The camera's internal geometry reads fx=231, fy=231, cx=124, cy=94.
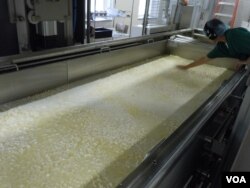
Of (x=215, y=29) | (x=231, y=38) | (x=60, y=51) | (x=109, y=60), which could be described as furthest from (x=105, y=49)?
(x=231, y=38)

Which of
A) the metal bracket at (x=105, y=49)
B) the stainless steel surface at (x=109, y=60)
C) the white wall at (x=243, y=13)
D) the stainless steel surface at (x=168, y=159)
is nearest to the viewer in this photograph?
the stainless steel surface at (x=168, y=159)

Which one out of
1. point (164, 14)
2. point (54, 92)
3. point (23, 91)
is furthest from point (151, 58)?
point (23, 91)

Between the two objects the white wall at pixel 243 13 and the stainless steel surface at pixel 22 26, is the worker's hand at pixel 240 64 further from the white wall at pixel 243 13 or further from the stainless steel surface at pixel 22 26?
the white wall at pixel 243 13

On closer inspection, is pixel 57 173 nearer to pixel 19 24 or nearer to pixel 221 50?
pixel 19 24

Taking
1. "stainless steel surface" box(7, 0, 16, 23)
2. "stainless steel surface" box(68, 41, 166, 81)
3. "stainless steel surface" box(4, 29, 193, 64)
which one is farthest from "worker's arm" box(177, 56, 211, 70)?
"stainless steel surface" box(7, 0, 16, 23)

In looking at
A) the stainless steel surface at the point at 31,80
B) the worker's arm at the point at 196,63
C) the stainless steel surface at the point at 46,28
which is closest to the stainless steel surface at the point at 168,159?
the stainless steel surface at the point at 31,80

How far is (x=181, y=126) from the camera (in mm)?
980

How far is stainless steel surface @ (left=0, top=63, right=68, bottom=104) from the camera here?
1366 millimetres

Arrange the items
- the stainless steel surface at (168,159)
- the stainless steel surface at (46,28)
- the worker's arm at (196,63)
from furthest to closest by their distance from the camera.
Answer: the worker's arm at (196,63), the stainless steel surface at (46,28), the stainless steel surface at (168,159)

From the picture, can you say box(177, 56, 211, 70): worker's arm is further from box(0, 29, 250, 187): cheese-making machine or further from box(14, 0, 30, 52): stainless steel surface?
box(14, 0, 30, 52): stainless steel surface

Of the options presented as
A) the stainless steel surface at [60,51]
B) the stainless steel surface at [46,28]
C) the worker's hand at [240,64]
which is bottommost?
the worker's hand at [240,64]

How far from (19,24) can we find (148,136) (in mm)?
1056

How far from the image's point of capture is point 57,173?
3.01 feet

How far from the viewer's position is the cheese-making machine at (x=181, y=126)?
2.52 feet
